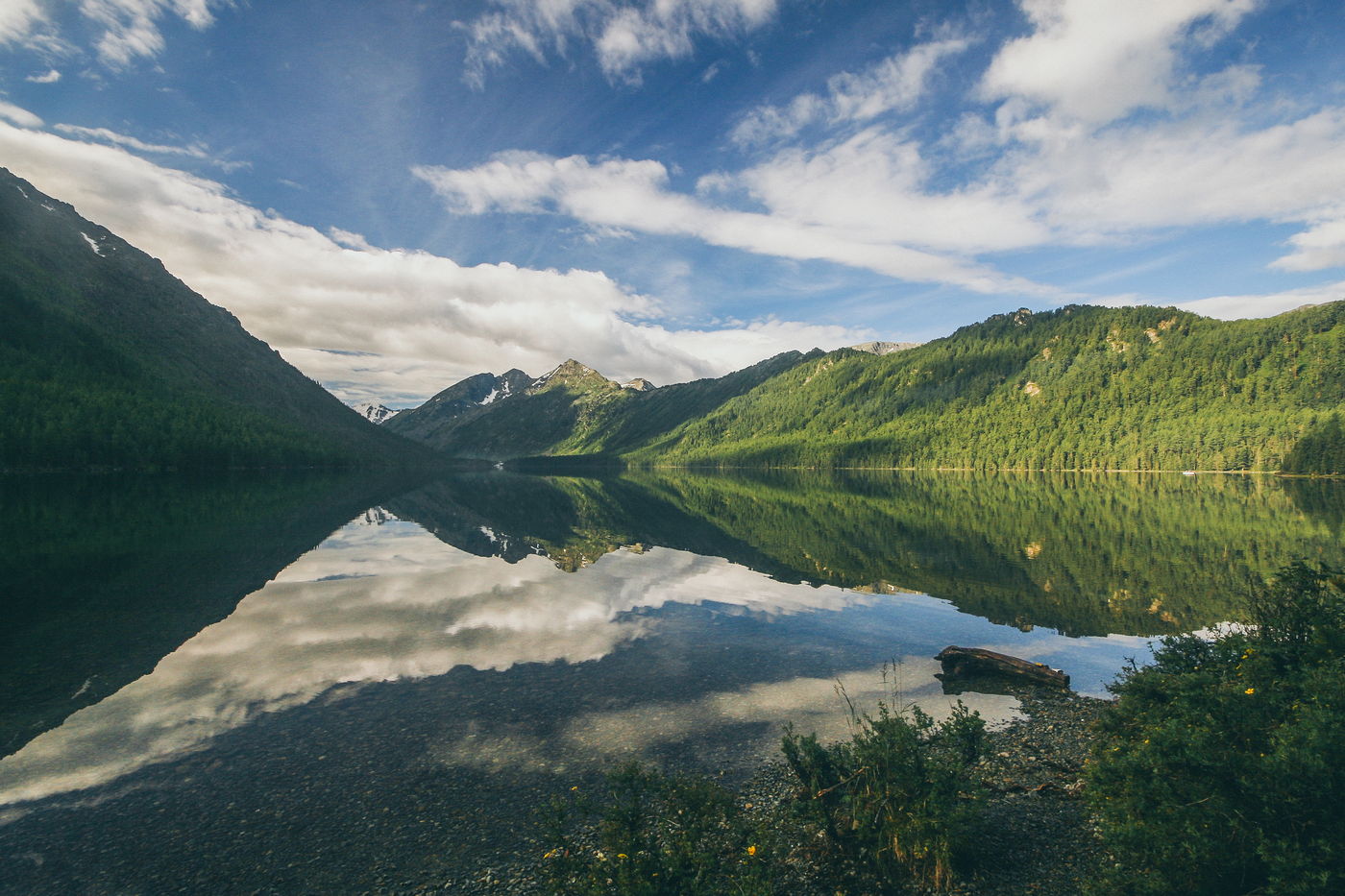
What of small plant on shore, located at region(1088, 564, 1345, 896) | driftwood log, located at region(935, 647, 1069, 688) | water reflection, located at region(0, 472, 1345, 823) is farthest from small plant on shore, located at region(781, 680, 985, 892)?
driftwood log, located at region(935, 647, 1069, 688)

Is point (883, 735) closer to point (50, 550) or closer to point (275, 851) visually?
point (275, 851)

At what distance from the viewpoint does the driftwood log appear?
1958 cm

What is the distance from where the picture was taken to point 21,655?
20.4m

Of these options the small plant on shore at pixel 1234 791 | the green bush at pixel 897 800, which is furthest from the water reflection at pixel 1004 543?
the green bush at pixel 897 800

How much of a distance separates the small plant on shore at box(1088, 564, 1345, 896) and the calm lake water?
7770mm

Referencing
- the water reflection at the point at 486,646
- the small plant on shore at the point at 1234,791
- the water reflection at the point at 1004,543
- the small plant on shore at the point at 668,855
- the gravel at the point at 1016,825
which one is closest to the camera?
the small plant on shore at the point at 1234,791

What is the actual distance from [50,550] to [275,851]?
45.9 metres

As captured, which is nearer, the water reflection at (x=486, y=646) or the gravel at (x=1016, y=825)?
the gravel at (x=1016, y=825)

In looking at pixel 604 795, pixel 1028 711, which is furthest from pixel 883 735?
pixel 1028 711

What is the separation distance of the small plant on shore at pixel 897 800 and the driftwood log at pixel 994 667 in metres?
9.76

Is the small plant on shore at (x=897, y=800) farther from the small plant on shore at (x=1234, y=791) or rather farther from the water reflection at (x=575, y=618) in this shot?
the water reflection at (x=575, y=618)

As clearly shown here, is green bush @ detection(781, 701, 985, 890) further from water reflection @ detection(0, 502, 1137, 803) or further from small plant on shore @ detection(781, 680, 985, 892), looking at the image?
water reflection @ detection(0, 502, 1137, 803)

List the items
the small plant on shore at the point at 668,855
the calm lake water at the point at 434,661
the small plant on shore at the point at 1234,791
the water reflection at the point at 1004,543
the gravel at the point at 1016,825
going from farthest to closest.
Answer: the water reflection at the point at 1004,543 → the calm lake water at the point at 434,661 → the gravel at the point at 1016,825 → the small plant on shore at the point at 668,855 → the small plant on shore at the point at 1234,791

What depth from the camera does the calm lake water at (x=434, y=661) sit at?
1164 cm
